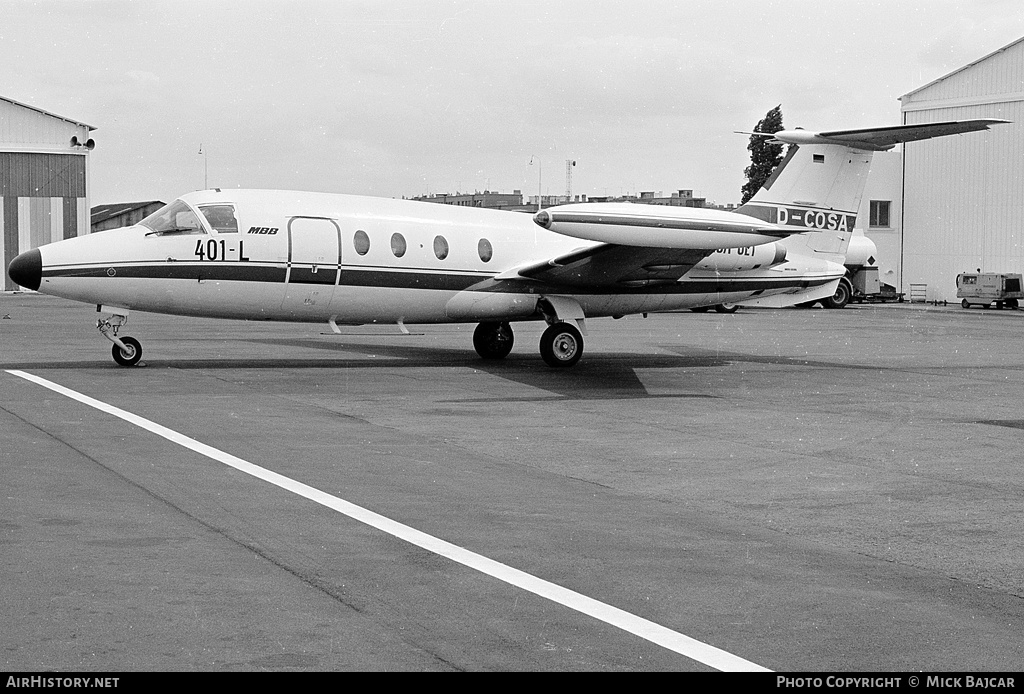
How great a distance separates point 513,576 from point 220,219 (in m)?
13.7

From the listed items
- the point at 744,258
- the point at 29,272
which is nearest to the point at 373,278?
the point at 29,272

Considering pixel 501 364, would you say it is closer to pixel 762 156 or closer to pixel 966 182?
pixel 966 182

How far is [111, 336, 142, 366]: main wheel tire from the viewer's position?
65.4ft

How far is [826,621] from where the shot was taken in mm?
6461

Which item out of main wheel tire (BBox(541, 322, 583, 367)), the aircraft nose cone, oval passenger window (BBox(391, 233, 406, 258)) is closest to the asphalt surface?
main wheel tire (BBox(541, 322, 583, 367))

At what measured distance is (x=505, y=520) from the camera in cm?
901

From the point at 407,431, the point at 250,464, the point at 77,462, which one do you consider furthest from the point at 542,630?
the point at 407,431

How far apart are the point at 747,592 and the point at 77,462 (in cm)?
664

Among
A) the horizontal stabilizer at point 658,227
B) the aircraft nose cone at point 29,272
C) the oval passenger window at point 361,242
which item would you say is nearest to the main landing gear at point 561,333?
the horizontal stabilizer at point 658,227

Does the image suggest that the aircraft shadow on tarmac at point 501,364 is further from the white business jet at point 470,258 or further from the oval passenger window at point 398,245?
the oval passenger window at point 398,245

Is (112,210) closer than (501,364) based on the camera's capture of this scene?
No

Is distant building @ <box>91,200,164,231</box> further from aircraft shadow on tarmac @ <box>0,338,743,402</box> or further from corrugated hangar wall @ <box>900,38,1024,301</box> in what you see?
aircraft shadow on tarmac @ <box>0,338,743,402</box>

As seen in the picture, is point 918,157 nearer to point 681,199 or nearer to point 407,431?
point 681,199
